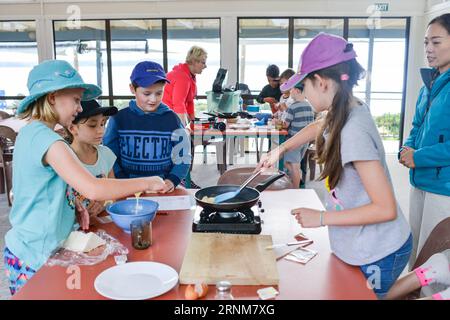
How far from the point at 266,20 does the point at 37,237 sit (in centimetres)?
653

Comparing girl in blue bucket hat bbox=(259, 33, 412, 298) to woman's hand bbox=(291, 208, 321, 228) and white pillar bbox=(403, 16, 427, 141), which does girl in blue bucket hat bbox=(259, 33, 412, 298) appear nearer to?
woman's hand bbox=(291, 208, 321, 228)

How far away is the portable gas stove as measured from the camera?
147 centimetres

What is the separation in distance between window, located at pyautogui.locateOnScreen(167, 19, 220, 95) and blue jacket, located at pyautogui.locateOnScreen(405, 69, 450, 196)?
538 centimetres

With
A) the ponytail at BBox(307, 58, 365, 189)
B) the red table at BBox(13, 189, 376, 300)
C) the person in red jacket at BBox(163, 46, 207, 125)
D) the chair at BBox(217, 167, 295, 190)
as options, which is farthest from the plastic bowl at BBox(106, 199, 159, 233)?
the person in red jacket at BBox(163, 46, 207, 125)

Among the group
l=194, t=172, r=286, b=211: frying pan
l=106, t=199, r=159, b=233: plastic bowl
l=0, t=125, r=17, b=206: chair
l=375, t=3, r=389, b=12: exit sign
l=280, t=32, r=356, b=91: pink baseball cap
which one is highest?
l=375, t=3, r=389, b=12: exit sign

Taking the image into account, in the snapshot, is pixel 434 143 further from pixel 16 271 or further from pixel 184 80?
pixel 184 80

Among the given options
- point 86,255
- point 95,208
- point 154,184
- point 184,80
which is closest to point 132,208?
point 95,208

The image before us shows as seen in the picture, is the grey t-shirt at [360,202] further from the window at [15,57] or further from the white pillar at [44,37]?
the window at [15,57]

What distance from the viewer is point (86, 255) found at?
1350 mm

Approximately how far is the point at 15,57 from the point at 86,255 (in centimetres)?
763

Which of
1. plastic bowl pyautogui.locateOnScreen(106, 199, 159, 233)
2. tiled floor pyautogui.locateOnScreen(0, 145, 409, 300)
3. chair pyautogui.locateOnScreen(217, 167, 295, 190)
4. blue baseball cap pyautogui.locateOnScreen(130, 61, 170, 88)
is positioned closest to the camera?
plastic bowl pyautogui.locateOnScreen(106, 199, 159, 233)

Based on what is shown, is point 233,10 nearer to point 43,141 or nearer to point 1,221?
point 1,221

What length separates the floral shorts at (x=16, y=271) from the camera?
1.36 metres

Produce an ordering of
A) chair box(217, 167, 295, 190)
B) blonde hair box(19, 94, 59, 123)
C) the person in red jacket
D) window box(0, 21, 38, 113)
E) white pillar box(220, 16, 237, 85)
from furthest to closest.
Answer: window box(0, 21, 38, 113) → white pillar box(220, 16, 237, 85) → the person in red jacket → chair box(217, 167, 295, 190) → blonde hair box(19, 94, 59, 123)
